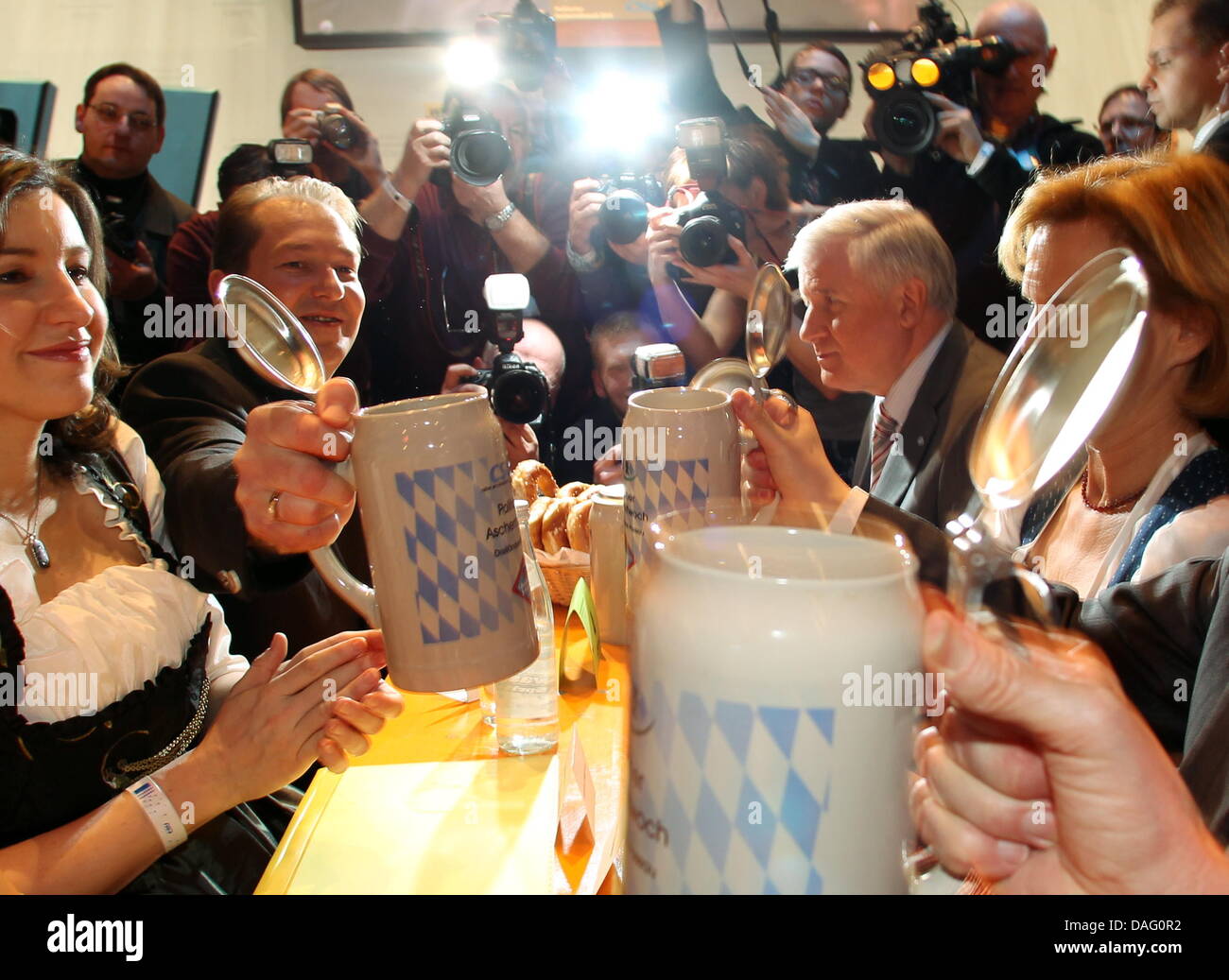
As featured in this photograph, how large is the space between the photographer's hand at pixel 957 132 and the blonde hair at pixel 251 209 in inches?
62.0

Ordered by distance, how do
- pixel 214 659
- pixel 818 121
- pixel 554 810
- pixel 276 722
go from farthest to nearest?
1. pixel 818 121
2. pixel 214 659
3. pixel 276 722
4. pixel 554 810

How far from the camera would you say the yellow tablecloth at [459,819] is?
0.75m

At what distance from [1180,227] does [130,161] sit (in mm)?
2492

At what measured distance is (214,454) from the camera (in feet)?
4.33

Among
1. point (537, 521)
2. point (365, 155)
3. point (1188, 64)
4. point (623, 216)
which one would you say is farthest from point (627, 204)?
point (1188, 64)

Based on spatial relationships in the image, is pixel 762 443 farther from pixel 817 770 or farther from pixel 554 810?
pixel 817 770

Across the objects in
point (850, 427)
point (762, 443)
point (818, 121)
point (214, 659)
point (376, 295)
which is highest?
point (818, 121)

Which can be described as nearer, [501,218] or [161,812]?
[161,812]

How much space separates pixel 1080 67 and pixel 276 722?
→ 2.63 metres

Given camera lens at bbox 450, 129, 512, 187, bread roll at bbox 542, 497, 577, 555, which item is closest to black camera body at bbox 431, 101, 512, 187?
camera lens at bbox 450, 129, 512, 187

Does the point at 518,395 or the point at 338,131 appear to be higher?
the point at 338,131

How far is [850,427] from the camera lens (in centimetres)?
259

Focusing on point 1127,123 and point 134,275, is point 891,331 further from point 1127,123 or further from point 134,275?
point 134,275
